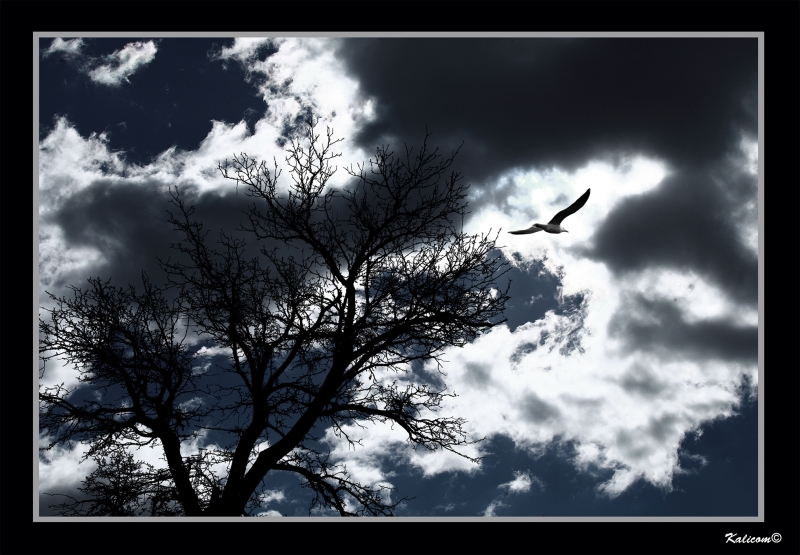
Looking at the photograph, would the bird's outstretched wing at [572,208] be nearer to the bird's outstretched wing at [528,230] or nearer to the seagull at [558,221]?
the seagull at [558,221]

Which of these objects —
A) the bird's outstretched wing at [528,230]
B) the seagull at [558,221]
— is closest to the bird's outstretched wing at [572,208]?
the seagull at [558,221]

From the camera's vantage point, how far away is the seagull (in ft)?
22.5

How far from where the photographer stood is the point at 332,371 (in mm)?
7430

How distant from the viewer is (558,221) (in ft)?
23.5

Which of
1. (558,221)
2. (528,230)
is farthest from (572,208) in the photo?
(528,230)

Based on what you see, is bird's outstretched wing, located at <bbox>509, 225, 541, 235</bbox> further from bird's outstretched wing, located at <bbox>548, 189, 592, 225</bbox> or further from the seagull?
bird's outstretched wing, located at <bbox>548, 189, 592, 225</bbox>

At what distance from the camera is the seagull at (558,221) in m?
6.84

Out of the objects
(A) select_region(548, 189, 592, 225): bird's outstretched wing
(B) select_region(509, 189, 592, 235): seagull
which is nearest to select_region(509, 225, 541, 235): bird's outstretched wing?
(B) select_region(509, 189, 592, 235): seagull
